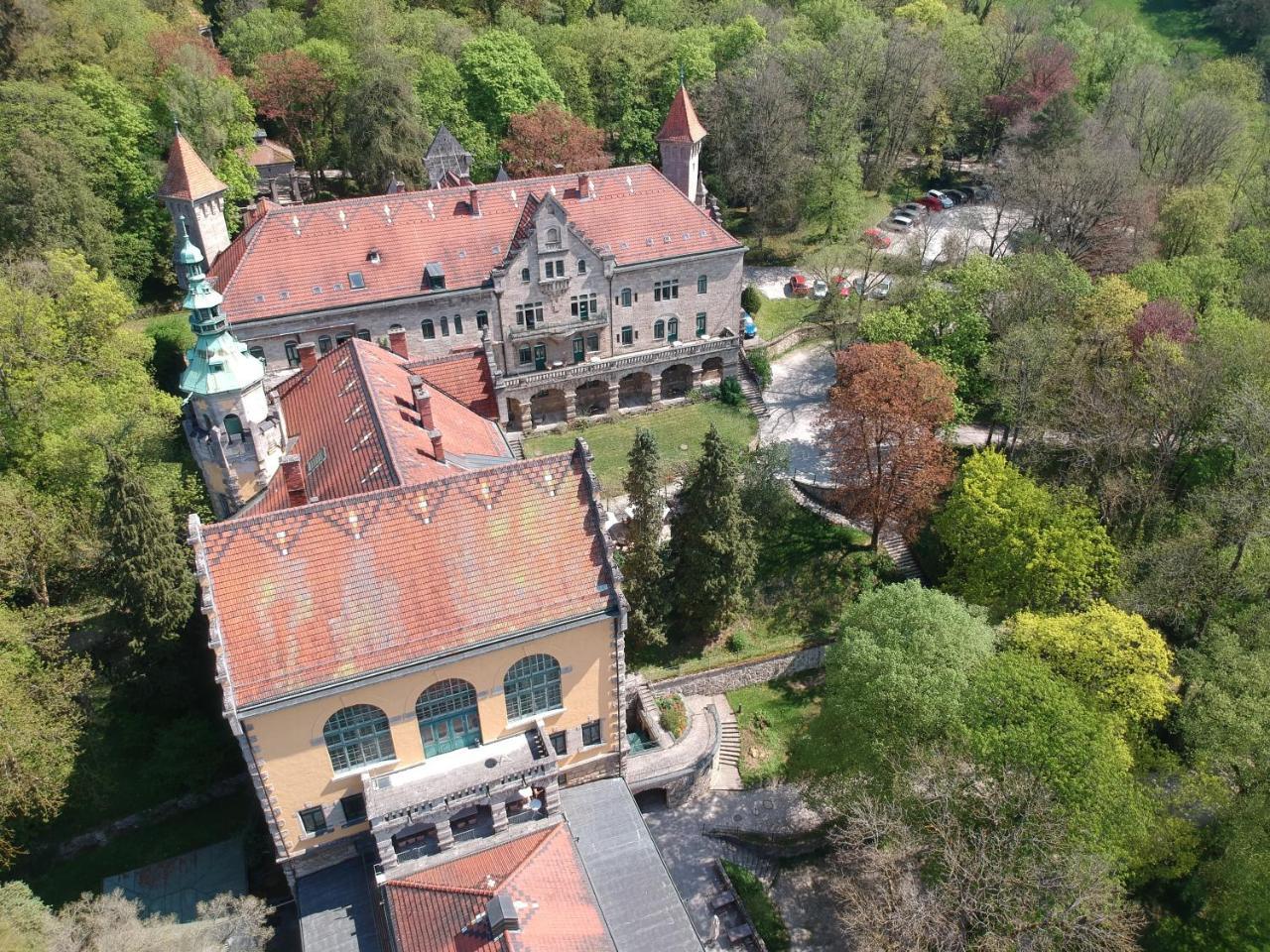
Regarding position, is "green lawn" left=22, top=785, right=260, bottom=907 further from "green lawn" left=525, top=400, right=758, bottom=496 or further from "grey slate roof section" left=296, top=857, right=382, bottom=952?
"green lawn" left=525, top=400, right=758, bottom=496

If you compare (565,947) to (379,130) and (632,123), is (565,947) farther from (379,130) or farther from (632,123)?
(632,123)

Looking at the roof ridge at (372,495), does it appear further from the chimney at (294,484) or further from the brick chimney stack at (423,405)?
the brick chimney stack at (423,405)

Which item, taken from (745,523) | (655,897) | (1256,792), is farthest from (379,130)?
(1256,792)

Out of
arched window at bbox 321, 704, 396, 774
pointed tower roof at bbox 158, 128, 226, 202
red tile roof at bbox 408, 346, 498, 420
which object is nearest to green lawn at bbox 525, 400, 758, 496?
red tile roof at bbox 408, 346, 498, 420

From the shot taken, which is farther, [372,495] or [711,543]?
[711,543]

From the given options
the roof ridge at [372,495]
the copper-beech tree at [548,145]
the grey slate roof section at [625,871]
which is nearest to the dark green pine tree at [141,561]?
the roof ridge at [372,495]

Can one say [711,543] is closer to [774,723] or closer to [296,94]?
[774,723]

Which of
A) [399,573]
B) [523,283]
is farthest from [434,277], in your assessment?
[399,573]
